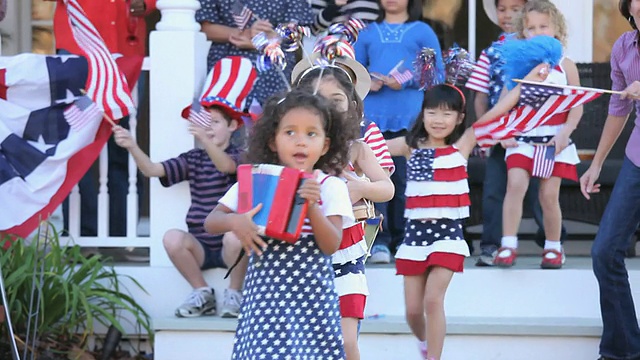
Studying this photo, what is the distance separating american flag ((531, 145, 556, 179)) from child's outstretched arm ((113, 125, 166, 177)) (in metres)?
2.02

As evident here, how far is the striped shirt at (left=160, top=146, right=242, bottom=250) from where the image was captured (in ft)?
21.7

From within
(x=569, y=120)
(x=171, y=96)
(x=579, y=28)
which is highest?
(x=579, y=28)

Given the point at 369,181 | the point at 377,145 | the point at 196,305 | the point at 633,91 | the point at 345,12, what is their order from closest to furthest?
the point at 369,181
the point at 377,145
the point at 633,91
the point at 196,305
the point at 345,12

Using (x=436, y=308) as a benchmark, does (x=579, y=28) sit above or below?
above

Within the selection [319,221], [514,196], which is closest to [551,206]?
[514,196]

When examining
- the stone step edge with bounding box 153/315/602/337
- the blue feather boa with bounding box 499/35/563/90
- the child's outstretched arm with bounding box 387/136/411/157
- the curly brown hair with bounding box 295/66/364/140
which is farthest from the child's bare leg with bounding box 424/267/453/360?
the blue feather boa with bounding box 499/35/563/90

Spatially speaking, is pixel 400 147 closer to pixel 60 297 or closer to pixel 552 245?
pixel 552 245

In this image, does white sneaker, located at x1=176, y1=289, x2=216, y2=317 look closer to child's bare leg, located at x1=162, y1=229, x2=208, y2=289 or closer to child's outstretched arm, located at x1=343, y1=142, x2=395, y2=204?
child's bare leg, located at x1=162, y1=229, x2=208, y2=289

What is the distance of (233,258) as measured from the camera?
6.50 meters

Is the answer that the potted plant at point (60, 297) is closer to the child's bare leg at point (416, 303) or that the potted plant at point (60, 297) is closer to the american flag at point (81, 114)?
the american flag at point (81, 114)

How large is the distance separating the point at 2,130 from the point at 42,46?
2684 mm

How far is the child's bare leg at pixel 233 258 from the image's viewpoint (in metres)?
6.46

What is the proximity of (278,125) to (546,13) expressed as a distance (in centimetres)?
296

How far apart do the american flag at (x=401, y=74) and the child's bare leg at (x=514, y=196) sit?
0.83 metres
